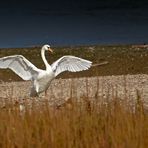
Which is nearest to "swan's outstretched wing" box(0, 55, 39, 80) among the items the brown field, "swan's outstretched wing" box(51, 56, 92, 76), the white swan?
the white swan

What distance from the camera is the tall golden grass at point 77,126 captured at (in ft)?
16.3

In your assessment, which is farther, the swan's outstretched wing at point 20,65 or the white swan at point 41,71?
the swan's outstretched wing at point 20,65

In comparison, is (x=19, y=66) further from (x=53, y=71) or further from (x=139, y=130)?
(x=139, y=130)

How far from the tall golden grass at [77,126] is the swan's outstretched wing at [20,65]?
6919mm

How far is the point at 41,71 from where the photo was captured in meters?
12.7

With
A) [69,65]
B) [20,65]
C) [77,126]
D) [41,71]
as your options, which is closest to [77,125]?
[77,126]

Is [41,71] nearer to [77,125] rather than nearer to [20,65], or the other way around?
[20,65]

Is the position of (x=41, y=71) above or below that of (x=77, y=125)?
above

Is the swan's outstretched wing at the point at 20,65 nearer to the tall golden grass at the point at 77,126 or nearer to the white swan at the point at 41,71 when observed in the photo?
the white swan at the point at 41,71

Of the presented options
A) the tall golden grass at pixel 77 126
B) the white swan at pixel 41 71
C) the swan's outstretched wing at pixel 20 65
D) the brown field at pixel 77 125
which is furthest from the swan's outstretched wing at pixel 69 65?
the tall golden grass at pixel 77 126

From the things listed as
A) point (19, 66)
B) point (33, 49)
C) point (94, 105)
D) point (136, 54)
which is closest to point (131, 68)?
point (136, 54)

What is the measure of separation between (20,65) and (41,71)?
1.28 feet

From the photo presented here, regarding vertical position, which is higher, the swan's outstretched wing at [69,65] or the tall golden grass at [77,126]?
the swan's outstretched wing at [69,65]

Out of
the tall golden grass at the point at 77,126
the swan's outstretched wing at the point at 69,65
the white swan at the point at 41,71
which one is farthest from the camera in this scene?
the swan's outstretched wing at the point at 69,65
